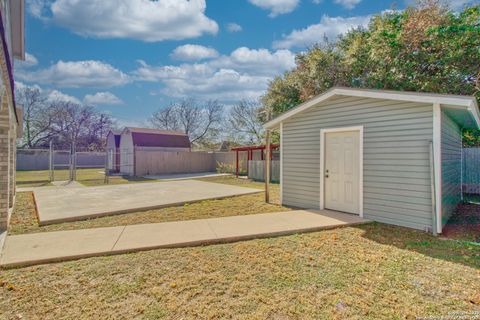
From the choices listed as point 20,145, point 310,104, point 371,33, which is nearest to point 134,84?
point 20,145

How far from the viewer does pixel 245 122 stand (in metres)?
27.1

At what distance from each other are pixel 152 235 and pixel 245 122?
76.7 ft

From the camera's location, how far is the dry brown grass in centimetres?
236

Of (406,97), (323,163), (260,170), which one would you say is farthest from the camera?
(260,170)

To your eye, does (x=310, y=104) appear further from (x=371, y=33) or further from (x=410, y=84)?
(x=371, y=33)

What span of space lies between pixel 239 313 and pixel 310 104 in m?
5.43

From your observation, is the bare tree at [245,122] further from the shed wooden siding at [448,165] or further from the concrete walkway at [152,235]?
the concrete walkway at [152,235]

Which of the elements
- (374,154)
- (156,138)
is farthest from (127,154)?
(374,154)

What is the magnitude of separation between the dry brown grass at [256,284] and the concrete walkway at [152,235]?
9.4 inches

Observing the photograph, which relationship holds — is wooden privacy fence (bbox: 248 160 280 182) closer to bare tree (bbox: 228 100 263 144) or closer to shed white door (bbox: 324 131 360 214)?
shed white door (bbox: 324 131 360 214)

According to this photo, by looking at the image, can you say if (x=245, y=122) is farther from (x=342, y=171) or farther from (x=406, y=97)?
(x=406, y=97)

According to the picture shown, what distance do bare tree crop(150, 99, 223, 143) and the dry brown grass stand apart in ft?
106

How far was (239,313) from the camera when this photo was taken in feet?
7.60

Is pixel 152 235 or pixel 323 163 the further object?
pixel 323 163
